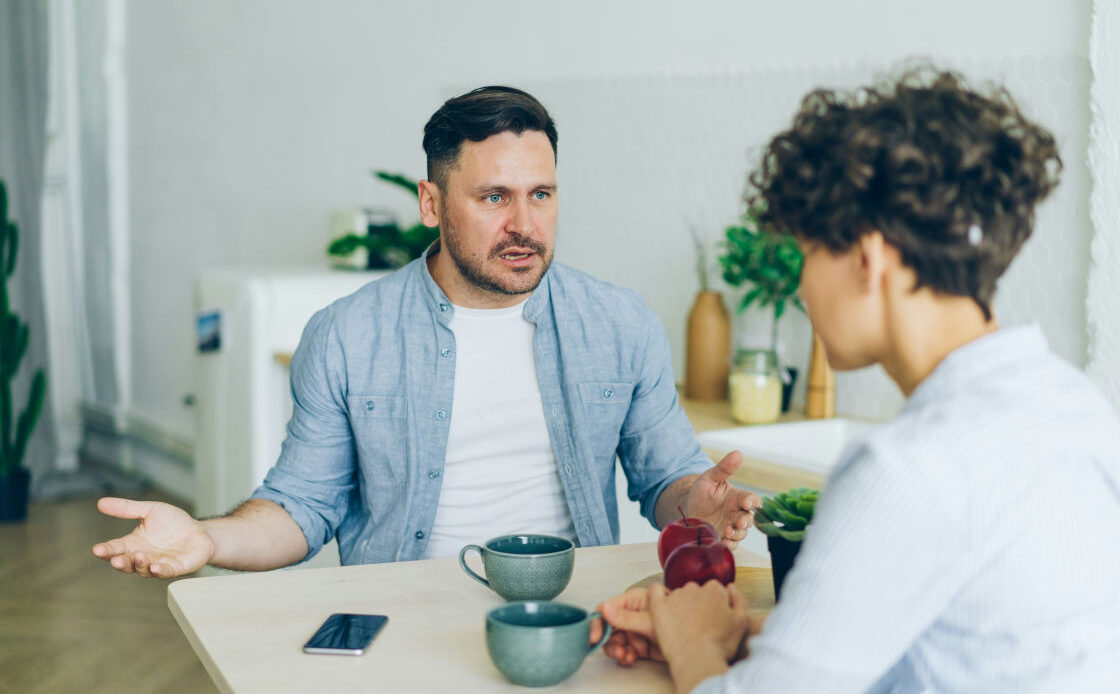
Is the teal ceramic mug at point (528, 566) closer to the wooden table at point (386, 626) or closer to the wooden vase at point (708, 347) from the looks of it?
the wooden table at point (386, 626)

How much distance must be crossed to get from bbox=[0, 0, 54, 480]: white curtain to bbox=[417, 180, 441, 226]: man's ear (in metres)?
3.82

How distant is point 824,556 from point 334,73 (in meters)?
3.90

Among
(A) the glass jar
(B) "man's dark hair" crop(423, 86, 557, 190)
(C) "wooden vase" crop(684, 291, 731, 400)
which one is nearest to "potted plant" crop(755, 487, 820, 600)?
(B) "man's dark hair" crop(423, 86, 557, 190)

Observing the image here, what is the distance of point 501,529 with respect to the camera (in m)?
1.95

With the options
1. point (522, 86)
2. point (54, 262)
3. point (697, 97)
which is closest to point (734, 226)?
point (697, 97)

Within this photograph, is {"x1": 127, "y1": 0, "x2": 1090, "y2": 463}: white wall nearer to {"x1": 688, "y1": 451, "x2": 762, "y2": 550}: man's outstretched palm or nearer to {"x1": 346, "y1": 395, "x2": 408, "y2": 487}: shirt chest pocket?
{"x1": 688, "y1": 451, "x2": 762, "y2": 550}: man's outstretched palm

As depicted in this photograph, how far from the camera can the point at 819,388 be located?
9.17ft

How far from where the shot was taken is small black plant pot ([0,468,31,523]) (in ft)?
16.0

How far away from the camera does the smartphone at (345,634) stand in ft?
3.92

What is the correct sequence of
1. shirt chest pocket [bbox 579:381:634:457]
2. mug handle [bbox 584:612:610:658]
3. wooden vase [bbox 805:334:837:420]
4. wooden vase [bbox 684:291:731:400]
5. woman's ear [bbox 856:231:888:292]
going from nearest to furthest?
woman's ear [bbox 856:231:888:292], mug handle [bbox 584:612:610:658], shirt chest pocket [bbox 579:381:634:457], wooden vase [bbox 805:334:837:420], wooden vase [bbox 684:291:731:400]

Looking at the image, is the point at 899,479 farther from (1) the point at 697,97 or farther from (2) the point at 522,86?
(2) the point at 522,86

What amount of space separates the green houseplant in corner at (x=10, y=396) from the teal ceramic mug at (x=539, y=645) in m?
4.31

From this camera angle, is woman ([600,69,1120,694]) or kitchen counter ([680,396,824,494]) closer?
woman ([600,69,1120,694])

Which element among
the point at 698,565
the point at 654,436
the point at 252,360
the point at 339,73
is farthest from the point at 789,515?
the point at 339,73
